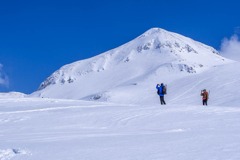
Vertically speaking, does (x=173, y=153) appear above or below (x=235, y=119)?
below

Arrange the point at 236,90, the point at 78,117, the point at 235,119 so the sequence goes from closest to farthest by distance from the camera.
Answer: the point at 235,119 < the point at 78,117 < the point at 236,90

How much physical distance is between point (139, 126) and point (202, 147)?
6429mm

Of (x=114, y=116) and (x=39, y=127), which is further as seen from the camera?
(x=114, y=116)

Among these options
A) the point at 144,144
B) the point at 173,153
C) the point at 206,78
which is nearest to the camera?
the point at 173,153

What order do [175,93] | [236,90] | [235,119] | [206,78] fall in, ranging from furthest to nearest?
1. [206,78]
2. [175,93]
3. [236,90]
4. [235,119]

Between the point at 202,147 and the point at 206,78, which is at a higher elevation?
the point at 206,78

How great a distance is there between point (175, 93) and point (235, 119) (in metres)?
87.4

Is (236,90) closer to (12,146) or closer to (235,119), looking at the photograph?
(235,119)

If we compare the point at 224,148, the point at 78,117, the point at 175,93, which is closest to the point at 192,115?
the point at 78,117

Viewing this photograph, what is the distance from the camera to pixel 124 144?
1024 cm

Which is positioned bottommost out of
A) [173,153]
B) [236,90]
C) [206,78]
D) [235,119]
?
[173,153]

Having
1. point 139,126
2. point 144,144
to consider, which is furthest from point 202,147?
point 139,126

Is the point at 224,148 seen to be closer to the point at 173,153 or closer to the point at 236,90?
the point at 173,153

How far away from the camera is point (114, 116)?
59.8 ft
